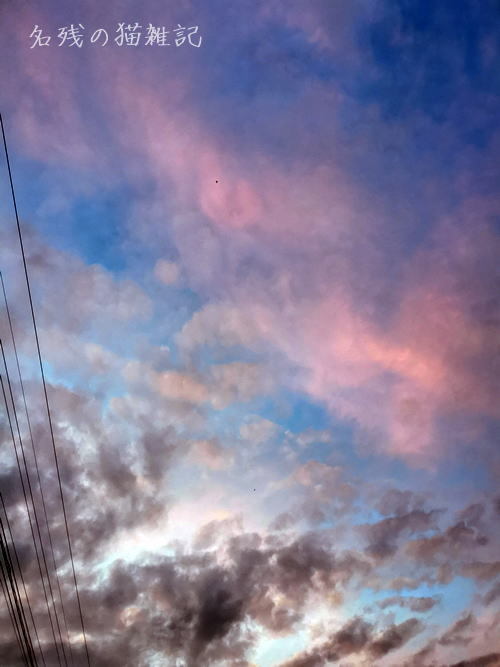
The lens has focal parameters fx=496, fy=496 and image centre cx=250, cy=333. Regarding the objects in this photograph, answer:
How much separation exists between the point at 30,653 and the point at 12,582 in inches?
301

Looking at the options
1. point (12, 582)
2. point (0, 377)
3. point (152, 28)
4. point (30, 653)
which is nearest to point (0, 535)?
point (12, 582)

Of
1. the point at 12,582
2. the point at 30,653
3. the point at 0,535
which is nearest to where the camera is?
the point at 0,535

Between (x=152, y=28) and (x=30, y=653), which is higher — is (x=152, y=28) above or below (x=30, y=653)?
above

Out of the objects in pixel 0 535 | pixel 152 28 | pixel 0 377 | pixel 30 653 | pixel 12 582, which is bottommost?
pixel 30 653

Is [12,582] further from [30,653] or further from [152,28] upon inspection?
[152,28]

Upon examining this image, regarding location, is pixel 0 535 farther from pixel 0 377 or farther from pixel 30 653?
pixel 30 653

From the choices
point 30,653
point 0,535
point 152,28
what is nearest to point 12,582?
point 0,535

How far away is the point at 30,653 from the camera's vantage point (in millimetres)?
26250

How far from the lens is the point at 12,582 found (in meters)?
21.7

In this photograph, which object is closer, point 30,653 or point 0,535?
point 0,535

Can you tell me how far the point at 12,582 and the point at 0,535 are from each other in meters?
2.96

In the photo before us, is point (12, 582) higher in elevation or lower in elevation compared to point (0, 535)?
lower

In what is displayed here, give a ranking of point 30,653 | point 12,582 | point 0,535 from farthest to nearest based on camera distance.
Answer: point 30,653 < point 12,582 < point 0,535

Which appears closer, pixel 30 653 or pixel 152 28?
pixel 152 28
